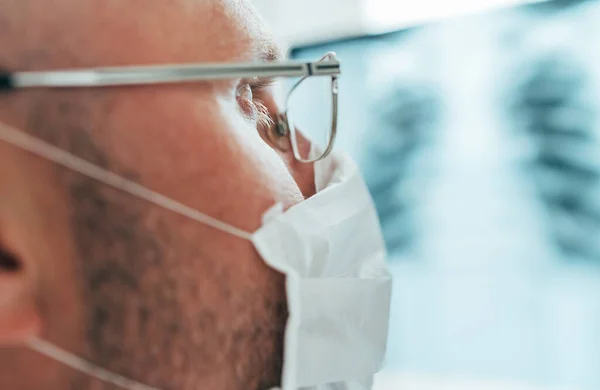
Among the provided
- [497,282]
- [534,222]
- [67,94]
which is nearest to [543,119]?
[534,222]

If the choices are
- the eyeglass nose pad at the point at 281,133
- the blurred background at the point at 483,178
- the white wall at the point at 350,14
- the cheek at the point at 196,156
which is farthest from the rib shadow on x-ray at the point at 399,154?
the cheek at the point at 196,156

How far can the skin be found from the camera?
438mm

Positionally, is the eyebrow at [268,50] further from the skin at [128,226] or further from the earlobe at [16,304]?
the earlobe at [16,304]

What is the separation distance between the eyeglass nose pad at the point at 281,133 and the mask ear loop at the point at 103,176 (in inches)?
7.0

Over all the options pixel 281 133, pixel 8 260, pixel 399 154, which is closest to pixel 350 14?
pixel 399 154

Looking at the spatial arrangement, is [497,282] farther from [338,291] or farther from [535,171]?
[338,291]

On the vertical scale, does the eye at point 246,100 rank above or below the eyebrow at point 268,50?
below

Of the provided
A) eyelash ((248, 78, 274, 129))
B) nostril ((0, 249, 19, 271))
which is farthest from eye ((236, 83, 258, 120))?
nostril ((0, 249, 19, 271))

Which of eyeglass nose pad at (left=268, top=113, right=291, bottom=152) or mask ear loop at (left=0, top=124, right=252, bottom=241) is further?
eyeglass nose pad at (left=268, top=113, right=291, bottom=152)

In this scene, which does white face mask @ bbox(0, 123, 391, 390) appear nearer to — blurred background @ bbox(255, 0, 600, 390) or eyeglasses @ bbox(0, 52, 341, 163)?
eyeglasses @ bbox(0, 52, 341, 163)

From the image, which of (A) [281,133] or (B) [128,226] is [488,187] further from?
(B) [128,226]

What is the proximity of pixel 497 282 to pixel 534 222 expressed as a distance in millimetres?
154

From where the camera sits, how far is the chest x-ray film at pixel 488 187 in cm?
115

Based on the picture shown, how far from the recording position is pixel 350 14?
1.47 meters
